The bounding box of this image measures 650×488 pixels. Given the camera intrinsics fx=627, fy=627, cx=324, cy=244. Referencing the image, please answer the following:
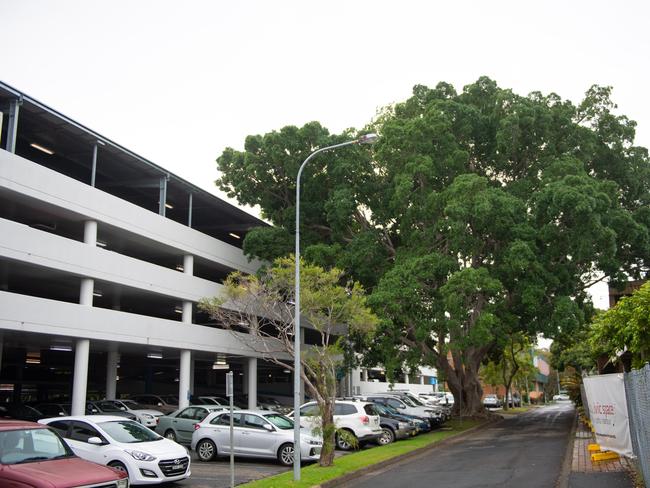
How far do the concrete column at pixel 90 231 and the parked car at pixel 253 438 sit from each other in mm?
11296

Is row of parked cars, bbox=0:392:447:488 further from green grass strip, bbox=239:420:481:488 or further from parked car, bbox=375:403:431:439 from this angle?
green grass strip, bbox=239:420:481:488

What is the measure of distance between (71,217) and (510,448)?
795 inches

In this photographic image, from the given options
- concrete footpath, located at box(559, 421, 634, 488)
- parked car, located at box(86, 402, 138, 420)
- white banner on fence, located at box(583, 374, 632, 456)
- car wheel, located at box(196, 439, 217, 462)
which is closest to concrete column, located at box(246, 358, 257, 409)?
parked car, located at box(86, 402, 138, 420)

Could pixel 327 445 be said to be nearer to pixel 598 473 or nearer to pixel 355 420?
pixel 355 420

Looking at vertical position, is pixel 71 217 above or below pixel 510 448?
above

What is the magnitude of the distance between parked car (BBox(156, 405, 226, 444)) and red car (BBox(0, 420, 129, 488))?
1125cm

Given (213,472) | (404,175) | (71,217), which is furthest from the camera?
(404,175)

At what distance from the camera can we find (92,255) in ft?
88.5

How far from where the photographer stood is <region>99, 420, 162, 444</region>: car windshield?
14398mm

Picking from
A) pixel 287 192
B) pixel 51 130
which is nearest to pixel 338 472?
pixel 51 130

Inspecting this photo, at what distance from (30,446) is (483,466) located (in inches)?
466

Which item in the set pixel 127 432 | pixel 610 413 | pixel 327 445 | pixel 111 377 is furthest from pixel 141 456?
pixel 111 377

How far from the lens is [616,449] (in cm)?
1453

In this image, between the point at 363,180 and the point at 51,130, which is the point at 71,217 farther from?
the point at 363,180
